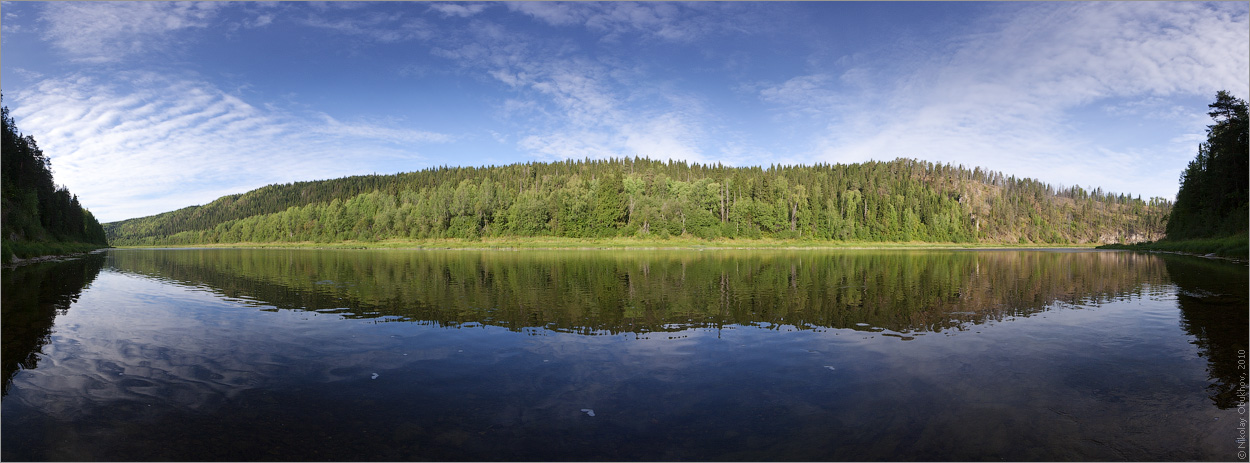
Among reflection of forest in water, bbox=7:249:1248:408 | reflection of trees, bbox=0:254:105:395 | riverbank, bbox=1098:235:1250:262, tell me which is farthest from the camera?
riverbank, bbox=1098:235:1250:262

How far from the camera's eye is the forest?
5519cm

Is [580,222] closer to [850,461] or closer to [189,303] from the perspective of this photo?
[189,303]

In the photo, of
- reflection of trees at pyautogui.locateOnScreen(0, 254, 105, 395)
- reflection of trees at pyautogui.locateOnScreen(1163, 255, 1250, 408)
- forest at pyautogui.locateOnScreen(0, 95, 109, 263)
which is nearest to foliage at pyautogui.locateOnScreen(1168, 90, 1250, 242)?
reflection of trees at pyautogui.locateOnScreen(1163, 255, 1250, 408)

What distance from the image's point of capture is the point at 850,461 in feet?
20.9

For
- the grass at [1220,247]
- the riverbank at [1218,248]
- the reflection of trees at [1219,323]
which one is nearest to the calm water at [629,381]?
the reflection of trees at [1219,323]

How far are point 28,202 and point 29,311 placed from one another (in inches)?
2668

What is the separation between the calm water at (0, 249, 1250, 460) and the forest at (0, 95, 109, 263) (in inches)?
1863

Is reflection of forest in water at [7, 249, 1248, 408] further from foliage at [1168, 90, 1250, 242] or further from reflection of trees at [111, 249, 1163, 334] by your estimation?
foliage at [1168, 90, 1250, 242]

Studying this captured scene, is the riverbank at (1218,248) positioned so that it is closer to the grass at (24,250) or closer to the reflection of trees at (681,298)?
the reflection of trees at (681,298)

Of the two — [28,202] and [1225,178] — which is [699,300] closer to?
[1225,178]

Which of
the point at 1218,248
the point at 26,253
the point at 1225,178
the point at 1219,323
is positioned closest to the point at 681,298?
the point at 1219,323

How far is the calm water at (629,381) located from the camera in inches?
269

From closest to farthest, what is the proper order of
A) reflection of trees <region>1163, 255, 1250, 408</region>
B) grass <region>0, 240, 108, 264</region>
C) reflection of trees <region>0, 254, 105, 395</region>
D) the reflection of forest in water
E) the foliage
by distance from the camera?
reflection of trees <region>1163, 255, 1250, 408</region>, reflection of trees <region>0, 254, 105, 395</region>, the reflection of forest in water, grass <region>0, 240, 108, 264</region>, the foliage

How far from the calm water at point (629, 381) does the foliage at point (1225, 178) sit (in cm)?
5409
